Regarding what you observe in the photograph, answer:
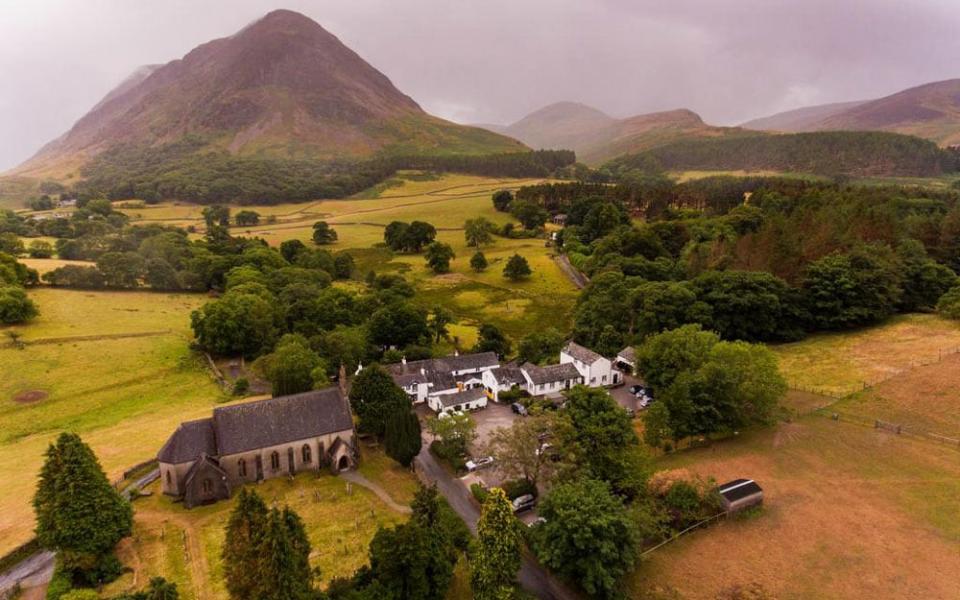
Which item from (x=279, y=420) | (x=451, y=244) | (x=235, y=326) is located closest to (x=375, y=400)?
(x=279, y=420)

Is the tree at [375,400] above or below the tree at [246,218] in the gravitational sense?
below

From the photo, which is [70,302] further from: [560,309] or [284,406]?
[560,309]

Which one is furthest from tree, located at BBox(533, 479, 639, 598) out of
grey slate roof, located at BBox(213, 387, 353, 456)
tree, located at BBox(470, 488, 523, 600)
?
grey slate roof, located at BBox(213, 387, 353, 456)

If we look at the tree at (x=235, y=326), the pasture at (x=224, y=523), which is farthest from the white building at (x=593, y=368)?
the tree at (x=235, y=326)

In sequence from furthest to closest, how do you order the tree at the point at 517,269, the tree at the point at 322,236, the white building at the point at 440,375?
the tree at the point at 322,236, the tree at the point at 517,269, the white building at the point at 440,375

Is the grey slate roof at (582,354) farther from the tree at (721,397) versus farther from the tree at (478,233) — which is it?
the tree at (478,233)

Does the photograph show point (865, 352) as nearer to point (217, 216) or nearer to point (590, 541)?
point (590, 541)

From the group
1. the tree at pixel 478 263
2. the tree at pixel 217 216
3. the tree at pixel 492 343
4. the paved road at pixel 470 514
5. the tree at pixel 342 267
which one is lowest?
the paved road at pixel 470 514
